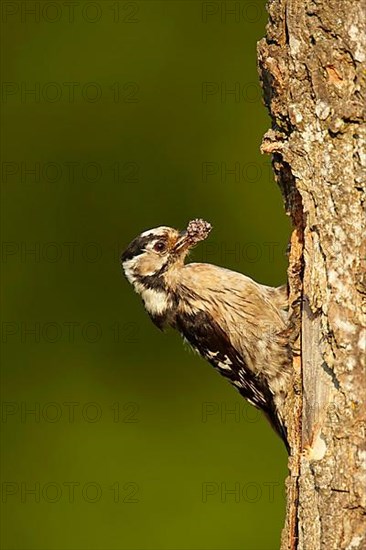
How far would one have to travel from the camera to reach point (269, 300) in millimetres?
3701

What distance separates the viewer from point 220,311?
3.84 m

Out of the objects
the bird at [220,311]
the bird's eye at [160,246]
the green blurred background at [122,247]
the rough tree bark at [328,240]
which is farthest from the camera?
the green blurred background at [122,247]

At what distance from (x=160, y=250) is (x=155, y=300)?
0.19m

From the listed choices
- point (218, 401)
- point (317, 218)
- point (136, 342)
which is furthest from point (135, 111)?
point (317, 218)

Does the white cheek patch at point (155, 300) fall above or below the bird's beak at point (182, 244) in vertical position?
below

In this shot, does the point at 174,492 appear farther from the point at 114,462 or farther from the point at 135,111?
the point at 135,111

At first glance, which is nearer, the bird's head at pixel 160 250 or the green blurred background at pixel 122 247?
the bird's head at pixel 160 250

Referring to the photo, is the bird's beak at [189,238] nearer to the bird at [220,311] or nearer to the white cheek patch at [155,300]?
the bird at [220,311]

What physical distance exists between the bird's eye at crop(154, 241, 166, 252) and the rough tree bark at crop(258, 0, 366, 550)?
1.14 m

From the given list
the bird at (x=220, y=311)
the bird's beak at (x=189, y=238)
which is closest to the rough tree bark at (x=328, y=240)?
the bird at (x=220, y=311)

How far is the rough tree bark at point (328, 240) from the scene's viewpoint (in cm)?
263

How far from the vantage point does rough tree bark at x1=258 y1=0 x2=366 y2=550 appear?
263cm

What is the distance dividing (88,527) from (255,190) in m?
1.90

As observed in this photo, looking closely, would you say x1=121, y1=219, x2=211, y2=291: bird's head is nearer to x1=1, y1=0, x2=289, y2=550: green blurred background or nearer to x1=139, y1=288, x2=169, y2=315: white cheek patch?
x1=139, y1=288, x2=169, y2=315: white cheek patch
